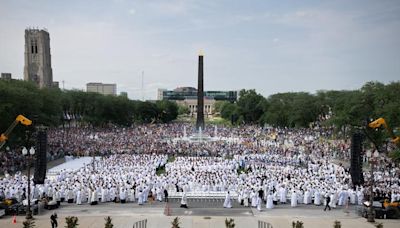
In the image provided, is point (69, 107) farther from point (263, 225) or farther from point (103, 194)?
point (263, 225)

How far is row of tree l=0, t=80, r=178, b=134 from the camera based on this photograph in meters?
39.8

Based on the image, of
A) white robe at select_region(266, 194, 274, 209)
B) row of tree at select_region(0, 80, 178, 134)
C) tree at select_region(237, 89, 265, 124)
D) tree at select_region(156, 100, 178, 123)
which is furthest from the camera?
tree at select_region(156, 100, 178, 123)

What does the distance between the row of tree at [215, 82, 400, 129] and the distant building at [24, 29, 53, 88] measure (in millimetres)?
51177

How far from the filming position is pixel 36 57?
103562 millimetres

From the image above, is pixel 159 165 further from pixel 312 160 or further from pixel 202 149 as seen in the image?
pixel 312 160

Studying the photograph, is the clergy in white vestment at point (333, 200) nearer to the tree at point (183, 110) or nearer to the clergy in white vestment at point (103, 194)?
the clergy in white vestment at point (103, 194)

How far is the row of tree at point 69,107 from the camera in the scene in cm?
3984

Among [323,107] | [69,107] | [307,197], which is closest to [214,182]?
[307,197]

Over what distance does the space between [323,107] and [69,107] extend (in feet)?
162

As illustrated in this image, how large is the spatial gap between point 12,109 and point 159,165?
15810mm

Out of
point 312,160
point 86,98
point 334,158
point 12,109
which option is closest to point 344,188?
point 312,160

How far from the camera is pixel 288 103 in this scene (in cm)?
8944

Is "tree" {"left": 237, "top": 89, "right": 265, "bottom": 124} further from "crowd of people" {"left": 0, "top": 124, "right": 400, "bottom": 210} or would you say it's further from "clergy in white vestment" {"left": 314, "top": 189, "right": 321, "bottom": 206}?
"clergy in white vestment" {"left": 314, "top": 189, "right": 321, "bottom": 206}

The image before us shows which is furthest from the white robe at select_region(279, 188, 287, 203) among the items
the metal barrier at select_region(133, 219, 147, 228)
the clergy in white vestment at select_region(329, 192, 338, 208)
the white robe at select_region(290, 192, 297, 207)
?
the metal barrier at select_region(133, 219, 147, 228)
